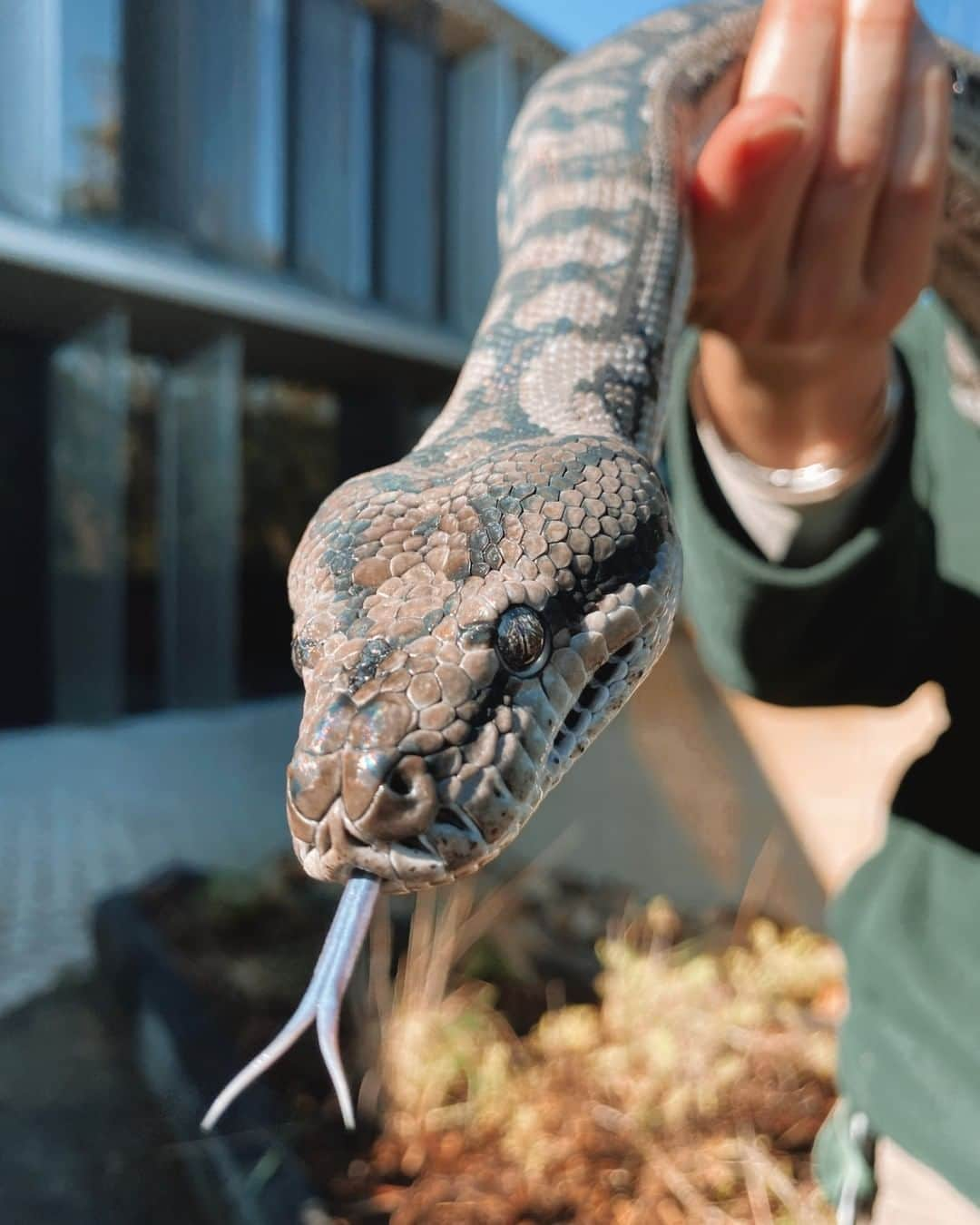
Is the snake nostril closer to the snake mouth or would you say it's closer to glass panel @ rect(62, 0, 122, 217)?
the snake mouth

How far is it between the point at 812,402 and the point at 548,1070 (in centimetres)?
270

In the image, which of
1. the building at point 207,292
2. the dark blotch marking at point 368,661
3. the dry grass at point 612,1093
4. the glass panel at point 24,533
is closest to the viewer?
the dark blotch marking at point 368,661

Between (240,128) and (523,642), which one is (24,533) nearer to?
(240,128)

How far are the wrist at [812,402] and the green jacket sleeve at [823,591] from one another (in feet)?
0.35

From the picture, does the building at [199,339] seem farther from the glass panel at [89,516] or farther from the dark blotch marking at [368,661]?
the dark blotch marking at [368,661]

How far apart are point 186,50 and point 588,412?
8526mm

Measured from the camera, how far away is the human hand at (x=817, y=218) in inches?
84.2

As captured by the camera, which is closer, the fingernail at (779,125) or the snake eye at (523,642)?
the snake eye at (523,642)

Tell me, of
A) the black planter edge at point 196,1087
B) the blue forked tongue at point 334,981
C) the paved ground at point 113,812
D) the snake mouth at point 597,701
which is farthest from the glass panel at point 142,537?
the blue forked tongue at point 334,981

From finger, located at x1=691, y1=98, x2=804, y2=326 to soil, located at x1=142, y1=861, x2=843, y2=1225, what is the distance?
266 cm

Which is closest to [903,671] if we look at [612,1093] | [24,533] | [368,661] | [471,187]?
[368,661]

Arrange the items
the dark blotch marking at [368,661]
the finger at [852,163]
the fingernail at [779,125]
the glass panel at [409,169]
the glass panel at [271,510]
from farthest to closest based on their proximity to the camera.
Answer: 1. the glass panel at [409,169]
2. the glass panel at [271,510]
3. the finger at [852,163]
4. the fingernail at [779,125]
5. the dark blotch marking at [368,661]

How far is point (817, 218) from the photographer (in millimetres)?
2258

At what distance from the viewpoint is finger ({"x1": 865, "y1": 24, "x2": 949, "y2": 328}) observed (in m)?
2.22
